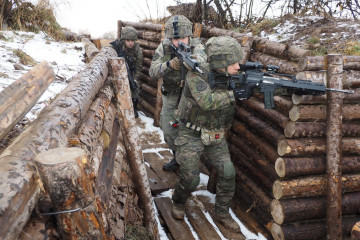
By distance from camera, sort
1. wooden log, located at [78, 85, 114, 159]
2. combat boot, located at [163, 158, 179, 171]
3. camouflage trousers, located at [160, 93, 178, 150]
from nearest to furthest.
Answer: wooden log, located at [78, 85, 114, 159], camouflage trousers, located at [160, 93, 178, 150], combat boot, located at [163, 158, 179, 171]

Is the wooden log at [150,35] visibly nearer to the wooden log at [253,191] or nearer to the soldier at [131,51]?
the soldier at [131,51]

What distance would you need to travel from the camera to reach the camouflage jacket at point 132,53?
6.90m

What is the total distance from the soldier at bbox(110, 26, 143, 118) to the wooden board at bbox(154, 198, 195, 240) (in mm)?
3332

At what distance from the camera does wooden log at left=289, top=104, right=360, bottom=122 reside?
11.0 feet

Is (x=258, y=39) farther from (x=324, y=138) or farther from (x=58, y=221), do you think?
(x=58, y=221)

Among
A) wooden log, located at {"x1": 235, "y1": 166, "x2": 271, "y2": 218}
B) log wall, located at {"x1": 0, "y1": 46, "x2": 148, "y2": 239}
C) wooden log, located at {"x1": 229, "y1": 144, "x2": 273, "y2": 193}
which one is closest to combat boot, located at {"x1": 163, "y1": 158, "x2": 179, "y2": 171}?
wooden log, located at {"x1": 229, "y1": 144, "x2": 273, "y2": 193}

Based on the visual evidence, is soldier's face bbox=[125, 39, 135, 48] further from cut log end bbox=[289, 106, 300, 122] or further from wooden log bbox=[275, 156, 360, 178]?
wooden log bbox=[275, 156, 360, 178]

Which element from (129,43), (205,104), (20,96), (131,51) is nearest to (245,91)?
(205,104)

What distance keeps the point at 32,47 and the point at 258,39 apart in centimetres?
480

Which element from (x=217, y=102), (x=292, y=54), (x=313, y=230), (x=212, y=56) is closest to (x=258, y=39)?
(x=292, y=54)

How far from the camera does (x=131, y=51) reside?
23.3ft

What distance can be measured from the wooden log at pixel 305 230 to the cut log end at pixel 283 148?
916mm

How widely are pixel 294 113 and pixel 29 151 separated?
2.88m

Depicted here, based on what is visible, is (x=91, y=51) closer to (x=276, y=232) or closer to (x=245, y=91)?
(x=245, y=91)
